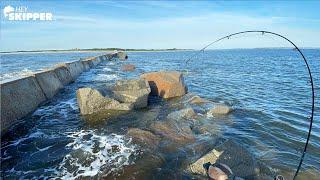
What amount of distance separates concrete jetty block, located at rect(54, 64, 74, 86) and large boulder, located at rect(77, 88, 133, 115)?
7.12m

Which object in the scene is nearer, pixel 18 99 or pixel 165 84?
pixel 18 99

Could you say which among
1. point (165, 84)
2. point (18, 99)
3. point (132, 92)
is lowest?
point (18, 99)

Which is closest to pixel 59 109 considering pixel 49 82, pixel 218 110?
pixel 49 82

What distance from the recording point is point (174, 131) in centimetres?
961

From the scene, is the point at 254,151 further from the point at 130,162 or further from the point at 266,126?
the point at 130,162

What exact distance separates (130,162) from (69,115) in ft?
17.8

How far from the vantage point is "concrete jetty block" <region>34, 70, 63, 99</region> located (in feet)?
46.0

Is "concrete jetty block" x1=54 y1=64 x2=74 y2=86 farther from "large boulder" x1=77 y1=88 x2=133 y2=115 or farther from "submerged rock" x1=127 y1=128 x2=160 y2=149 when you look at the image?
"submerged rock" x1=127 y1=128 x2=160 y2=149

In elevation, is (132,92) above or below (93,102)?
above

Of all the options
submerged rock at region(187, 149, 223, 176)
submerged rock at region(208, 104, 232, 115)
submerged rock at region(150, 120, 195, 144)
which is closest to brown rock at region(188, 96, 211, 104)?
submerged rock at region(208, 104, 232, 115)

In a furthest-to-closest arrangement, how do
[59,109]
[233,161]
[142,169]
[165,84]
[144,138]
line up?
[165,84], [59,109], [144,138], [233,161], [142,169]

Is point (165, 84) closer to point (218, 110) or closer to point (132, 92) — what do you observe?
point (132, 92)

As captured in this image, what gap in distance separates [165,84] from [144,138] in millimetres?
6690

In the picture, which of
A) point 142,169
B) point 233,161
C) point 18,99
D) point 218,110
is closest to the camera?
point 142,169
